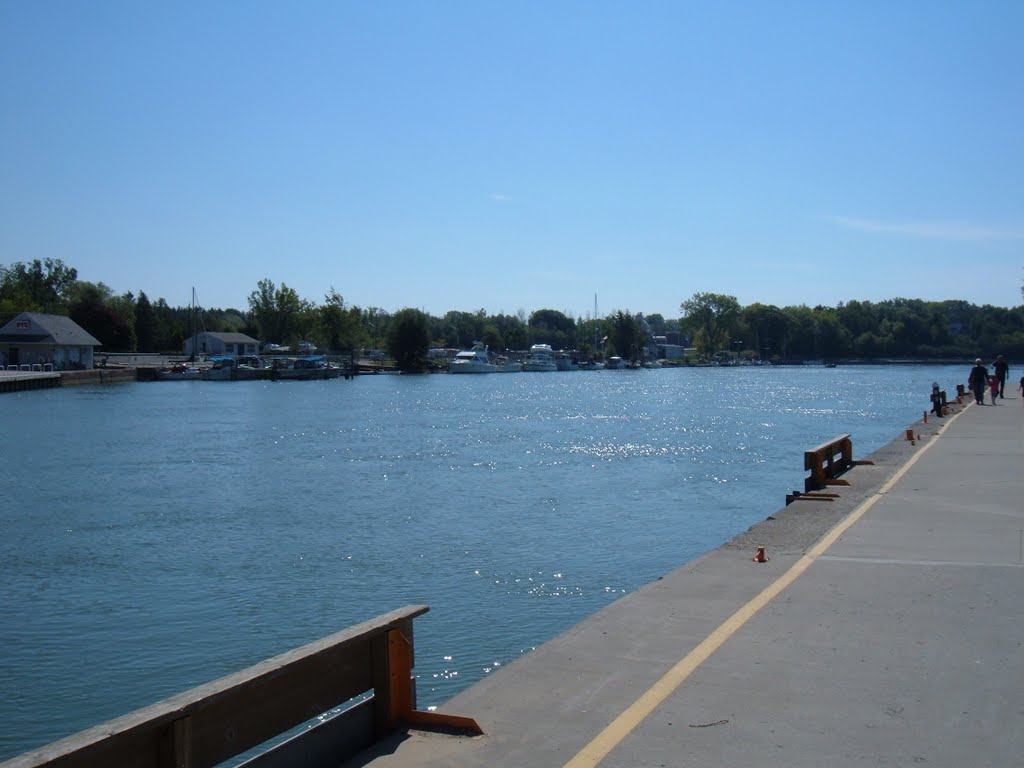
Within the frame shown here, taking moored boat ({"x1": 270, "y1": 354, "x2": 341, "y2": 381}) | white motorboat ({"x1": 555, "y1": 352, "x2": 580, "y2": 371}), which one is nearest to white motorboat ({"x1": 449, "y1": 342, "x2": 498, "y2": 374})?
white motorboat ({"x1": 555, "y1": 352, "x2": 580, "y2": 371})

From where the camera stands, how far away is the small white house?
14638 cm

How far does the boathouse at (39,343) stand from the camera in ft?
326

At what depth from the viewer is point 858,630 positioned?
896 centimetres

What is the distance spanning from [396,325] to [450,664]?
135 metres

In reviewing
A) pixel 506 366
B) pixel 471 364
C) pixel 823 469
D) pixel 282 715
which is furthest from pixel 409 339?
pixel 282 715

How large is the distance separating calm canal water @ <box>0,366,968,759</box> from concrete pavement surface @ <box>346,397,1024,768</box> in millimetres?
3036

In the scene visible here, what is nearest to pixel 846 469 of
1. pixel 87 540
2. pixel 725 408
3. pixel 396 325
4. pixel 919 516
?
pixel 919 516

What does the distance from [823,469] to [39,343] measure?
95067 millimetres

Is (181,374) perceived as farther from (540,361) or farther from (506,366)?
(540,361)

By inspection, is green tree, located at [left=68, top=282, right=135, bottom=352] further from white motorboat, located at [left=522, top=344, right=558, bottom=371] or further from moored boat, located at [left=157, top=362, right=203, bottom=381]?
white motorboat, located at [left=522, top=344, right=558, bottom=371]

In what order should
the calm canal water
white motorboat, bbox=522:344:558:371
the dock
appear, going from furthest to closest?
white motorboat, bbox=522:344:558:371 < the calm canal water < the dock

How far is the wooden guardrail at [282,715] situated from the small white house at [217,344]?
142 m

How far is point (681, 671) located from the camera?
7840 mm

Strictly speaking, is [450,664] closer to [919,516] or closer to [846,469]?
[919,516]
